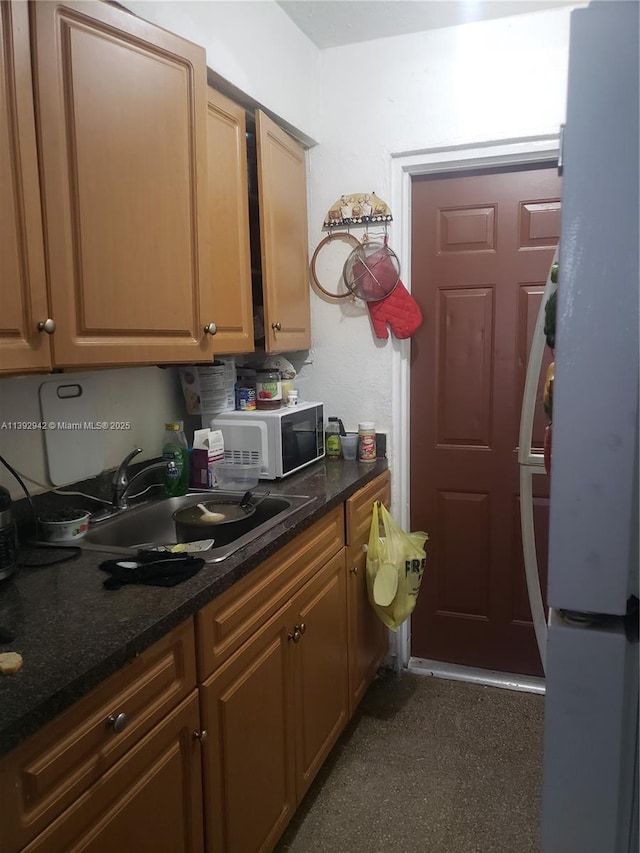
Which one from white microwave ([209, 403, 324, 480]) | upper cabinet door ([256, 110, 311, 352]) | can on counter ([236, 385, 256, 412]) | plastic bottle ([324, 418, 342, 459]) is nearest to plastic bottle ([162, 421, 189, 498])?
white microwave ([209, 403, 324, 480])

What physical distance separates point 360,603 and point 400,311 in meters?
1.12

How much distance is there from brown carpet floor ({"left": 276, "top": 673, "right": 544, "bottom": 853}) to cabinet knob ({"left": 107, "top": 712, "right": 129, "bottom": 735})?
997 millimetres

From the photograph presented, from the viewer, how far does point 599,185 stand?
618mm

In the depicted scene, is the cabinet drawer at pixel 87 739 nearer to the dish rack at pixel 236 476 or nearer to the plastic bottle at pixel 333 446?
the dish rack at pixel 236 476

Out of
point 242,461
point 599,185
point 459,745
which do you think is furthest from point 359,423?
point 599,185

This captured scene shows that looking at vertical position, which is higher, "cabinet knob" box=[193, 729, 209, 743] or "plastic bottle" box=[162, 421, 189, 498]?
"plastic bottle" box=[162, 421, 189, 498]

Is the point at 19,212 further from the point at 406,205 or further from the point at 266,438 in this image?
the point at 406,205

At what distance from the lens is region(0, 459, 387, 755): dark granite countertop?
0.90 meters

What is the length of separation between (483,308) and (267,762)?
1746mm

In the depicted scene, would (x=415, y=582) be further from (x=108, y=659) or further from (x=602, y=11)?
(x=602, y=11)

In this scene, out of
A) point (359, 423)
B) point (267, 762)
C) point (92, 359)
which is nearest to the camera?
point (92, 359)

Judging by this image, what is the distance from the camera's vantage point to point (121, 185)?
1.48m

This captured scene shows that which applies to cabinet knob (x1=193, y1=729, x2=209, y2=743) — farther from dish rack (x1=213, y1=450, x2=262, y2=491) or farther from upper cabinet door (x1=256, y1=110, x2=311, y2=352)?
upper cabinet door (x1=256, y1=110, x2=311, y2=352)

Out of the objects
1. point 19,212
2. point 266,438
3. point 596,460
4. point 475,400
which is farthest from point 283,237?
point 596,460
